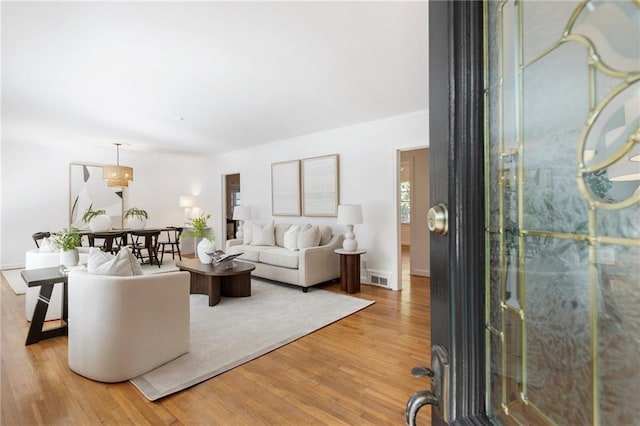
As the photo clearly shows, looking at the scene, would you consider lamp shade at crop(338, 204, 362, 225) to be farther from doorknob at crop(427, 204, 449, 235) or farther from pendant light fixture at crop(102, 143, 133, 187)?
pendant light fixture at crop(102, 143, 133, 187)

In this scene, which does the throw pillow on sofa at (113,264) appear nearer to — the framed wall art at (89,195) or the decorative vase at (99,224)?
the decorative vase at (99,224)

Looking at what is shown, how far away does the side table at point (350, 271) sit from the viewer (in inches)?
161

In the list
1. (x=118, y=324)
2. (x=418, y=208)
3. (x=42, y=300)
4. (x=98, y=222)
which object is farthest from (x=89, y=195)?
(x=418, y=208)

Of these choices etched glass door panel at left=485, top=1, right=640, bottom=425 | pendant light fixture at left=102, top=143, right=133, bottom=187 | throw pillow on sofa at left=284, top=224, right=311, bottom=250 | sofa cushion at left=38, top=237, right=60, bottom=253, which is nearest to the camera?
etched glass door panel at left=485, top=1, right=640, bottom=425

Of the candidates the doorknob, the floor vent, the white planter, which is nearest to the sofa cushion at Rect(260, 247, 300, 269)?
the floor vent

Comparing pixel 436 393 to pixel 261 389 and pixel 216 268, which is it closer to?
pixel 261 389

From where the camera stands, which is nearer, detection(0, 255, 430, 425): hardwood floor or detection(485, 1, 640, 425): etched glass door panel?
detection(485, 1, 640, 425): etched glass door panel

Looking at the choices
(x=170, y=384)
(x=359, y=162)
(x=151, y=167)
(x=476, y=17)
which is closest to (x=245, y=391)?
(x=170, y=384)

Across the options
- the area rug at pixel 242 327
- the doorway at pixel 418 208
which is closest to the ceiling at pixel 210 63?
the doorway at pixel 418 208

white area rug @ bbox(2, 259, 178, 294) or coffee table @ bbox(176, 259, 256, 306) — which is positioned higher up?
coffee table @ bbox(176, 259, 256, 306)

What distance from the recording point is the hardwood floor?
5.48 ft

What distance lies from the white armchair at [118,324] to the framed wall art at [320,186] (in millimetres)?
3129

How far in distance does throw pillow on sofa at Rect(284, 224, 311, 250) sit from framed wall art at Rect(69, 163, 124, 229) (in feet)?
15.6

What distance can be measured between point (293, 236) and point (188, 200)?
13.1 ft
